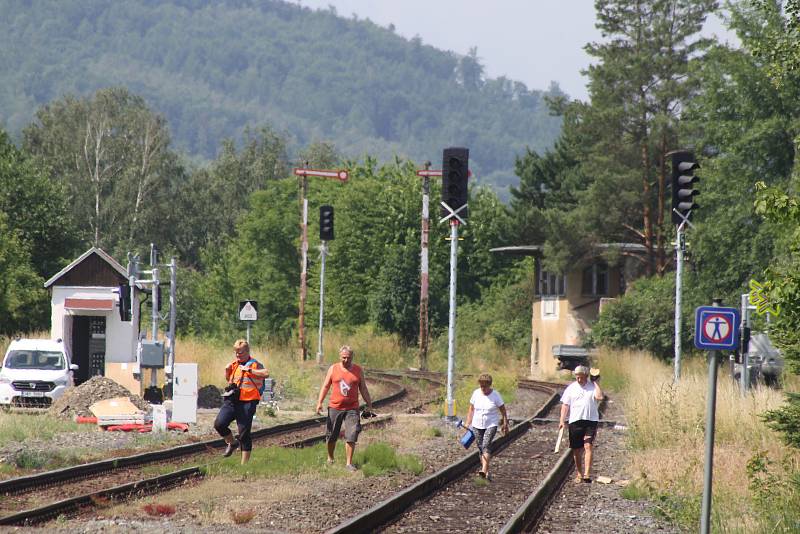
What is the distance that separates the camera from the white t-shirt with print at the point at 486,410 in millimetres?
17625

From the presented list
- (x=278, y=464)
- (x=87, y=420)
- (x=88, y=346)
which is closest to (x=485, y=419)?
(x=278, y=464)

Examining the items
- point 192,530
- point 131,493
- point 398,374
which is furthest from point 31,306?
point 192,530

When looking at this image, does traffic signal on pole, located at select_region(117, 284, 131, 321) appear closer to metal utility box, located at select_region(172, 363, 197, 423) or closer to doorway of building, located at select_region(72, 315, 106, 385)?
doorway of building, located at select_region(72, 315, 106, 385)

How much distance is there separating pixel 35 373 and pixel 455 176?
1192cm

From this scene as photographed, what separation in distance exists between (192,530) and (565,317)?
47.5 m

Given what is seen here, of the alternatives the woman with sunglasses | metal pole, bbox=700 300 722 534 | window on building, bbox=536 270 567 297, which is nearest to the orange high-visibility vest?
the woman with sunglasses

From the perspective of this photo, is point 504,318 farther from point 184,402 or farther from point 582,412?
point 582,412

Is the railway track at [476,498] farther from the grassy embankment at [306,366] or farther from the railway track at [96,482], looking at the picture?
the railway track at [96,482]

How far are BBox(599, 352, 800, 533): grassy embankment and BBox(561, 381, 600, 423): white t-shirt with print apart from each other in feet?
3.62

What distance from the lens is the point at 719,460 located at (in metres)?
19.0

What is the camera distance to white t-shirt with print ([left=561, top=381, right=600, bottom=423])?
17.7m

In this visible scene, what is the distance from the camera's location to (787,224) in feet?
42.8

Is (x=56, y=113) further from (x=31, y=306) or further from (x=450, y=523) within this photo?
(x=450, y=523)

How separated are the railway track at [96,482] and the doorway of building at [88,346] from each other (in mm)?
14342
